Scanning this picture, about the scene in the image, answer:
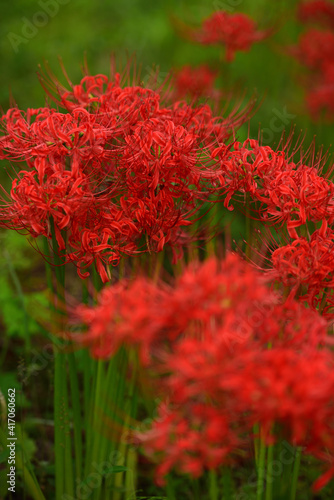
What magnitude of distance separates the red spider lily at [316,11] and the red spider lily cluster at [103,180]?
361 cm

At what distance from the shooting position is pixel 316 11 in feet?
15.6

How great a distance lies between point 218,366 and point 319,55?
413 cm

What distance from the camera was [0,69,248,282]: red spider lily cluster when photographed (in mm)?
1574

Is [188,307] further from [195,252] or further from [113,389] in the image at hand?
[195,252]

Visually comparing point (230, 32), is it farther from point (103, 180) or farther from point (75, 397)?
point (75, 397)

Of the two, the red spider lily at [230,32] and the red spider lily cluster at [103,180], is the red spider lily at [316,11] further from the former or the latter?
the red spider lily cluster at [103,180]

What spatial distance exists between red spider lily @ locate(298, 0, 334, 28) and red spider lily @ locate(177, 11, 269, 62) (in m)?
1.26

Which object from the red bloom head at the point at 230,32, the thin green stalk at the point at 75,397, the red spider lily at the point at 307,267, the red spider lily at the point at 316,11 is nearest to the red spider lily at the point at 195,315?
the red spider lily at the point at 307,267

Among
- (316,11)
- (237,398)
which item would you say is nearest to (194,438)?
(237,398)

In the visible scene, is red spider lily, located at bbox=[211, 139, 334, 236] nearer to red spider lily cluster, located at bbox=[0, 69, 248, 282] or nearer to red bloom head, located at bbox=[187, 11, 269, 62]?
red spider lily cluster, located at bbox=[0, 69, 248, 282]

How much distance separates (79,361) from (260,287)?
5.93ft

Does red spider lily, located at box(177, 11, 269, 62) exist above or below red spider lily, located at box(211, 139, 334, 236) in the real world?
above

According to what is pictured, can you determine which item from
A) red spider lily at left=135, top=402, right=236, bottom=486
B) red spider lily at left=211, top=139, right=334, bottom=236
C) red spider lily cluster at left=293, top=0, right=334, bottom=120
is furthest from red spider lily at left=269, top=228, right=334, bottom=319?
red spider lily cluster at left=293, top=0, right=334, bottom=120

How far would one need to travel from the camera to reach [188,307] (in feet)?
3.51
